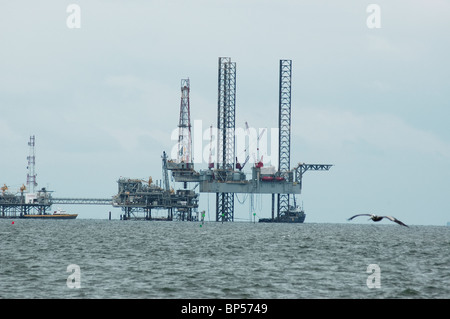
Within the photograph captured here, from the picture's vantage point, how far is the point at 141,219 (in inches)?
7776

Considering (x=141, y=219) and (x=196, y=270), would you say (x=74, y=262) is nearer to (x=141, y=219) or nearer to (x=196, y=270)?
(x=196, y=270)

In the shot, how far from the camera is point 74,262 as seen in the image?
50.3 meters

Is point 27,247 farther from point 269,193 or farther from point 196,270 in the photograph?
point 269,193

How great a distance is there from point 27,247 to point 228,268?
2454 cm
